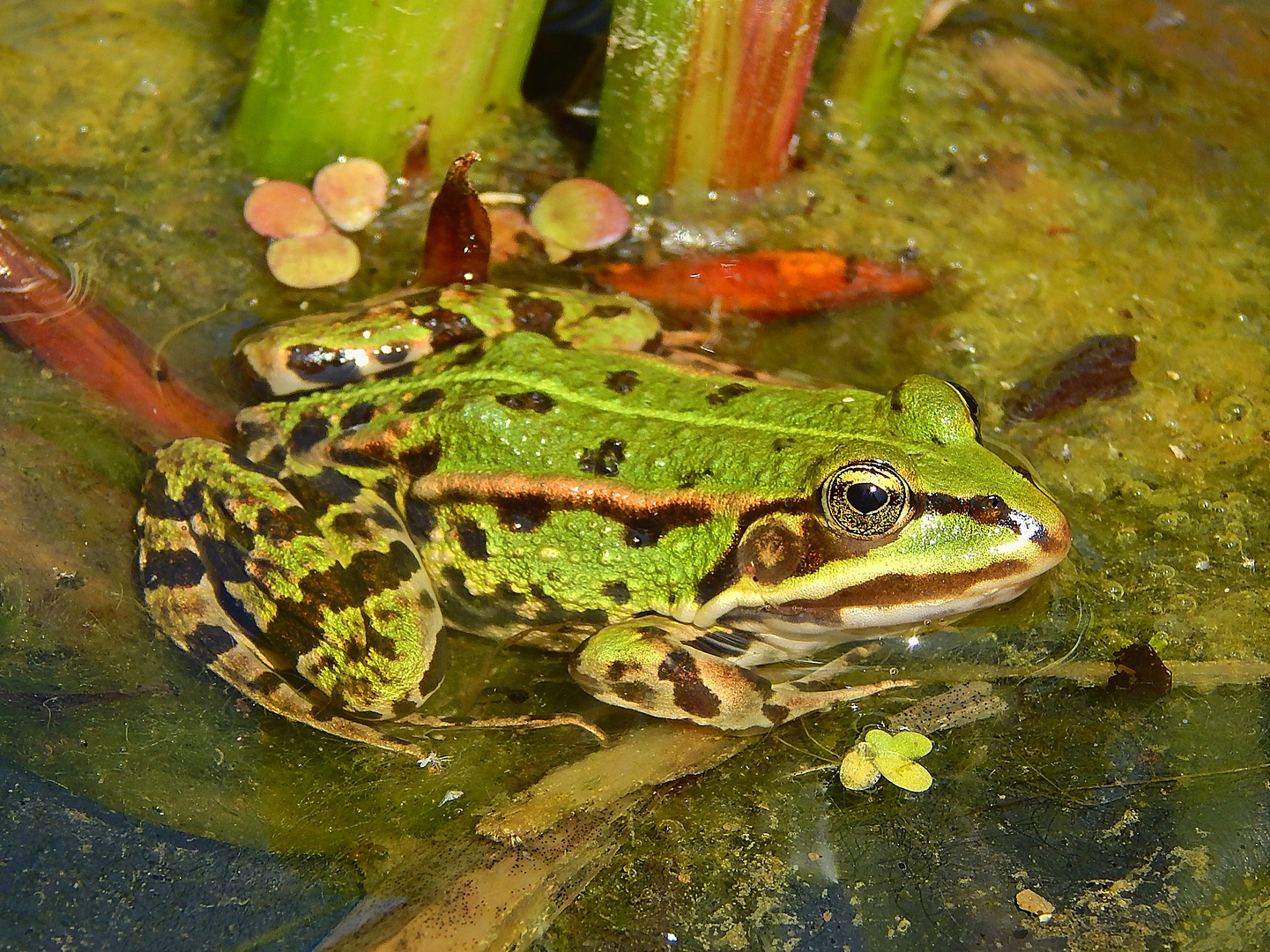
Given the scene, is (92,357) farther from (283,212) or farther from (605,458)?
(605,458)

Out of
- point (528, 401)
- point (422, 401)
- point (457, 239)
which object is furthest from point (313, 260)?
point (528, 401)

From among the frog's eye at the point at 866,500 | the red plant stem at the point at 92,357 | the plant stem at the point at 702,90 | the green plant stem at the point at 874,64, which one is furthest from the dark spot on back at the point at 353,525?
the green plant stem at the point at 874,64

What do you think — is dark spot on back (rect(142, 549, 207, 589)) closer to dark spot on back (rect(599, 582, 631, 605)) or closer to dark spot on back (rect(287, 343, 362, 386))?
dark spot on back (rect(287, 343, 362, 386))

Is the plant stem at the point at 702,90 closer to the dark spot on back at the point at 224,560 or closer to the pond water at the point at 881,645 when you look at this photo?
the pond water at the point at 881,645

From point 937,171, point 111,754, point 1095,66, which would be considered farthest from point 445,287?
point 1095,66

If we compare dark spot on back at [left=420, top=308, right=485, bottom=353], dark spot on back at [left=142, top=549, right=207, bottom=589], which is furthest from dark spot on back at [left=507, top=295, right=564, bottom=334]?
dark spot on back at [left=142, top=549, right=207, bottom=589]
